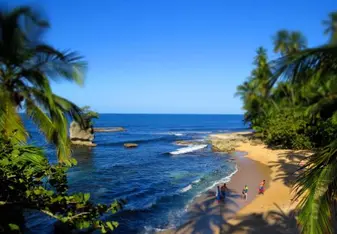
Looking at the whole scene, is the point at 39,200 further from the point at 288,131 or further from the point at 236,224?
the point at 288,131

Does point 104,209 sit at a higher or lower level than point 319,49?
lower

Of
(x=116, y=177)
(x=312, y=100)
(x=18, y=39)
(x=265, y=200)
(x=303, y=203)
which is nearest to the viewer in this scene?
(x=303, y=203)

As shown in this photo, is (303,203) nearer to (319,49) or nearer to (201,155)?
(319,49)

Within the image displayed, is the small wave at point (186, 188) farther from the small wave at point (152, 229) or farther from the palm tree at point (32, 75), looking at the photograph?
the palm tree at point (32, 75)

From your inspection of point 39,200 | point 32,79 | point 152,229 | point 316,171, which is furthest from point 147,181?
point 39,200

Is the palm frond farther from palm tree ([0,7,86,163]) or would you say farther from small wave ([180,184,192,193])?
small wave ([180,184,192,193])

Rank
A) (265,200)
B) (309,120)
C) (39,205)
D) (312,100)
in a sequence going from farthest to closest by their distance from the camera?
(309,120), (312,100), (265,200), (39,205)

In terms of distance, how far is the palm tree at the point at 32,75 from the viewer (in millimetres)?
8297

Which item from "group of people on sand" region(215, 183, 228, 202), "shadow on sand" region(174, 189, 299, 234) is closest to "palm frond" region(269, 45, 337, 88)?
"shadow on sand" region(174, 189, 299, 234)

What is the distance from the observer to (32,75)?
29.4 ft

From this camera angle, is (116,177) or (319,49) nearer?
(319,49)

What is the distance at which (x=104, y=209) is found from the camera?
409 cm

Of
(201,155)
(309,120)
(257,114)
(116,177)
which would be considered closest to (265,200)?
(116,177)

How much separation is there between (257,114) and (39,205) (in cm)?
4497
